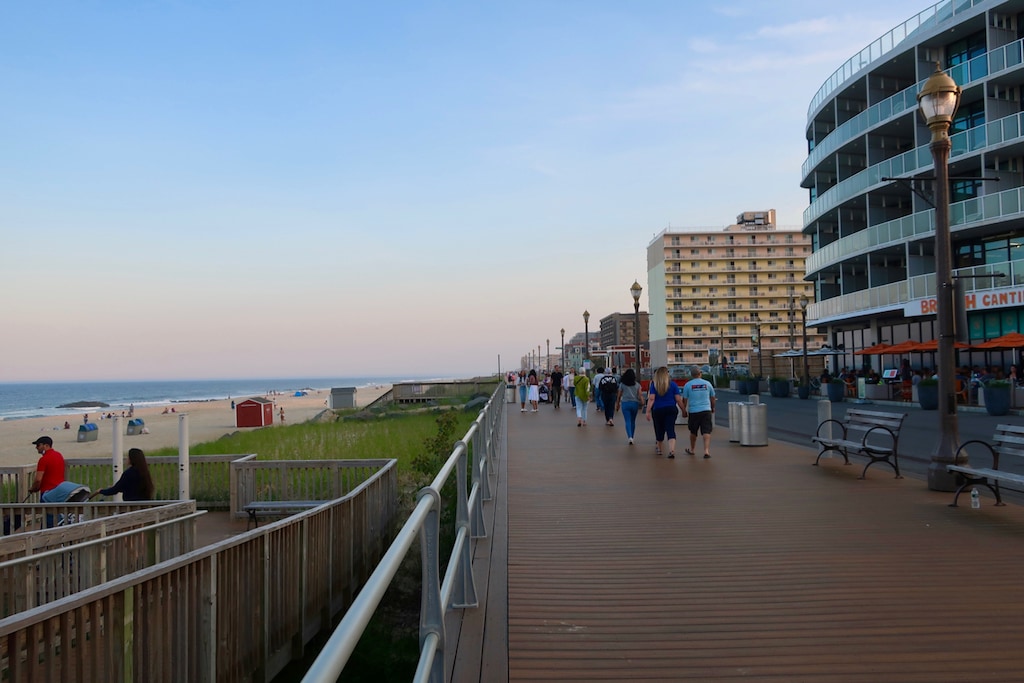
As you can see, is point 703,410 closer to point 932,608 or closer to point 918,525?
point 918,525

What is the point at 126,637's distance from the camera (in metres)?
4.38

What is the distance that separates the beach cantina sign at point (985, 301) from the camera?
93.2ft

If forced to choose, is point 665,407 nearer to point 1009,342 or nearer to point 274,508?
point 274,508

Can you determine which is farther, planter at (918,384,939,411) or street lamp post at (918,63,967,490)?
planter at (918,384,939,411)

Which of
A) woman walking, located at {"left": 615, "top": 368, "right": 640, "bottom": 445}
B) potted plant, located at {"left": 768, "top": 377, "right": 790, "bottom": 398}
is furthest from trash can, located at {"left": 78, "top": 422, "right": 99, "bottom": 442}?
potted plant, located at {"left": 768, "top": 377, "right": 790, "bottom": 398}

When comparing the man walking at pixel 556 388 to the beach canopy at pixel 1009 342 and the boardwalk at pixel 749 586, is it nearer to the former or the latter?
the beach canopy at pixel 1009 342

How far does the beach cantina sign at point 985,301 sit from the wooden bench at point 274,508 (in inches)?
939

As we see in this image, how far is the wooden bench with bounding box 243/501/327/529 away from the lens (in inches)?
456

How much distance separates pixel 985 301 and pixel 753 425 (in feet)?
68.0

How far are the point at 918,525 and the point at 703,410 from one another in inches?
222

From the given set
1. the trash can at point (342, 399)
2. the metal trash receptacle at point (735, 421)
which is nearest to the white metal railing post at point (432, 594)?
the metal trash receptacle at point (735, 421)

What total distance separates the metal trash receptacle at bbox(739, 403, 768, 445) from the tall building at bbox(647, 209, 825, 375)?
97789 millimetres

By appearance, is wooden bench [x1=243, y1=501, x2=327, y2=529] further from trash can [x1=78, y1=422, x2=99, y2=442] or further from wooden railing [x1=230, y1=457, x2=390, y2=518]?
trash can [x1=78, y1=422, x2=99, y2=442]

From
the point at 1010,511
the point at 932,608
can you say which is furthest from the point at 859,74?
the point at 932,608
